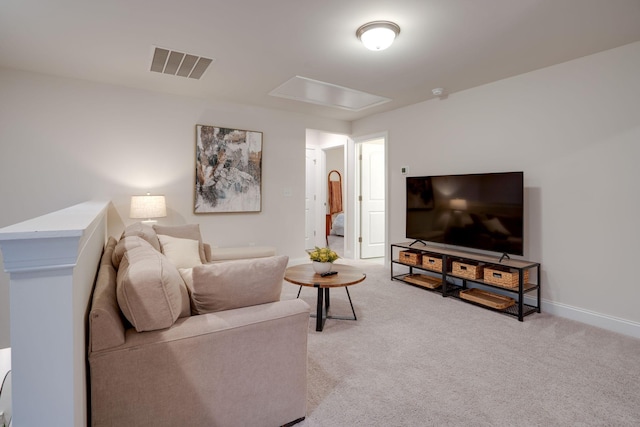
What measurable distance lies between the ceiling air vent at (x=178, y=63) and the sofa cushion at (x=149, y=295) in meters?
2.31

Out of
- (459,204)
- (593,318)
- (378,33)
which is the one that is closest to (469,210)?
(459,204)

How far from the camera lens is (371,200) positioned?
19.5 feet

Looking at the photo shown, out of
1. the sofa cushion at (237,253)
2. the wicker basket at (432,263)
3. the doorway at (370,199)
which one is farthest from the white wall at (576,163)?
the sofa cushion at (237,253)

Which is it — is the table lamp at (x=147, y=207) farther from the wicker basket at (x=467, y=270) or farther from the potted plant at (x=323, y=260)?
the wicker basket at (x=467, y=270)

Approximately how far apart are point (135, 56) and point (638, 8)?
387 centimetres

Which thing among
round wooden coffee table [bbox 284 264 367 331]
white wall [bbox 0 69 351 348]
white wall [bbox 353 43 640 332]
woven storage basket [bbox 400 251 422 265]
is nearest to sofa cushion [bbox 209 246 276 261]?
white wall [bbox 0 69 351 348]

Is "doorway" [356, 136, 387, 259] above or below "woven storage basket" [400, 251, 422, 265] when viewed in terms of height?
above

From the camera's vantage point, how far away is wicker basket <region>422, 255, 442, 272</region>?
12.8ft

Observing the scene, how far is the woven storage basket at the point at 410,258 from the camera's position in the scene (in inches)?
164

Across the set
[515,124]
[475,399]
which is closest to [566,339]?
[475,399]

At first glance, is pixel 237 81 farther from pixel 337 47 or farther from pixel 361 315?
pixel 361 315

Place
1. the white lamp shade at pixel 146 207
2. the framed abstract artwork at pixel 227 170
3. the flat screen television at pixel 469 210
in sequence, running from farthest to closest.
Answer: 1. the framed abstract artwork at pixel 227 170
2. the white lamp shade at pixel 146 207
3. the flat screen television at pixel 469 210

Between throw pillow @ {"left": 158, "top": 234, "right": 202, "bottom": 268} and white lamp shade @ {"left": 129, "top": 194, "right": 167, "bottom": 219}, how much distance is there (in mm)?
914

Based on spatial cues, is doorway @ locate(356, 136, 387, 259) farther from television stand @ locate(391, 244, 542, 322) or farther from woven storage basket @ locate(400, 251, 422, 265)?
television stand @ locate(391, 244, 542, 322)
